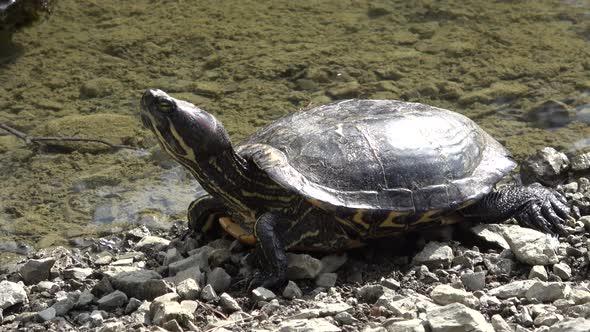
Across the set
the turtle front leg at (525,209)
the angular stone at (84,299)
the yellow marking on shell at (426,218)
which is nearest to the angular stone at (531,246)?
the turtle front leg at (525,209)

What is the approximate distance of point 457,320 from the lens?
4367 millimetres

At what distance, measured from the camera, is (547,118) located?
9.03 m

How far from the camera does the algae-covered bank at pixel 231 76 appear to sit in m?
8.24

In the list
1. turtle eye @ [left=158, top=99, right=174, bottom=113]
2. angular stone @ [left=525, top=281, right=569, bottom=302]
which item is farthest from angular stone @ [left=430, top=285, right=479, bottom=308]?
turtle eye @ [left=158, top=99, right=174, bottom=113]

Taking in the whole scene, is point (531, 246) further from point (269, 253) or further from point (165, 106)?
point (165, 106)

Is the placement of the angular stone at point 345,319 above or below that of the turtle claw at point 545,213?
above

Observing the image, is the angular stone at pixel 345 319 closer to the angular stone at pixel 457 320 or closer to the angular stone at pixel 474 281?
the angular stone at pixel 457 320

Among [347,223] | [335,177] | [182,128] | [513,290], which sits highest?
[182,128]

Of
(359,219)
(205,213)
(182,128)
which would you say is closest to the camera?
(359,219)

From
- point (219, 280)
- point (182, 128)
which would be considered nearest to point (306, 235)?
point (219, 280)

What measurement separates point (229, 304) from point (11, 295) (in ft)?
5.01

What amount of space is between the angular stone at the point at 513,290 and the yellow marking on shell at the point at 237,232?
1.78 m

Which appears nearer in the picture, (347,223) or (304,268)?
(304,268)

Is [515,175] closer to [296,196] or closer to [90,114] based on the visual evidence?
[296,196]
